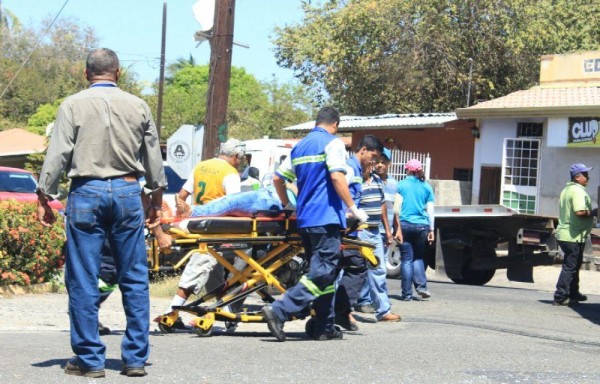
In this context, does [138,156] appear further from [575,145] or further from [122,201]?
[575,145]

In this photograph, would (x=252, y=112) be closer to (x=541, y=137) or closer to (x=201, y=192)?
(x=541, y=137)

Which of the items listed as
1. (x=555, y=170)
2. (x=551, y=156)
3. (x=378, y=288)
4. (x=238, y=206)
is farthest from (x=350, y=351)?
(x=551, y=156)

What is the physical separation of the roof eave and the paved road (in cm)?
1373

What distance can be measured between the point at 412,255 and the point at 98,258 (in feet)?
23.4

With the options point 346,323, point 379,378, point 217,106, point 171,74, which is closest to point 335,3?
point 217,106

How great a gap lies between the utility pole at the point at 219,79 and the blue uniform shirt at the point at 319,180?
494 cm

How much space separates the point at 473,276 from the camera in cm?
1756

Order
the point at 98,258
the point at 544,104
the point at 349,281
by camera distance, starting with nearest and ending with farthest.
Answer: the point at 98,258
the point at 349,281
the point at 544,104

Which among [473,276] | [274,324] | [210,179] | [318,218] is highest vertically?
[210,179]

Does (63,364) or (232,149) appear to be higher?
(232,149)

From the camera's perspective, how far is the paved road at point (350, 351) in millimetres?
6906

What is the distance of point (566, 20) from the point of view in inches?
1403

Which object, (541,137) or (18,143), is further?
(18,143)

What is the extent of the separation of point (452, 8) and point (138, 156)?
91.3 feet
